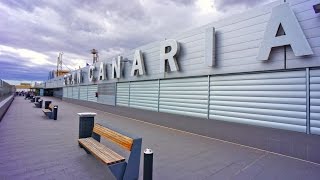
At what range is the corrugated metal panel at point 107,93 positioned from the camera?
53.0 ft

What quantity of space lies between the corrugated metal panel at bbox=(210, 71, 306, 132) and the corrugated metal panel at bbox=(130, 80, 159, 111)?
4007mm

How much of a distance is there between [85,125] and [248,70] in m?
5.11

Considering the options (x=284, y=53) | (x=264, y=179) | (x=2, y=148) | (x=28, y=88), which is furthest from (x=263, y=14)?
(x=28, y=88)

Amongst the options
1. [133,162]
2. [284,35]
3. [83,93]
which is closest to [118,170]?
[133,162]

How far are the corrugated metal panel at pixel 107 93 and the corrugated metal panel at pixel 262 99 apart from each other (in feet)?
32.5

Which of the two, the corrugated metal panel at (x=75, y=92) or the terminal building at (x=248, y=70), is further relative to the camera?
the corrugated metal panel at (x=75, y=92)

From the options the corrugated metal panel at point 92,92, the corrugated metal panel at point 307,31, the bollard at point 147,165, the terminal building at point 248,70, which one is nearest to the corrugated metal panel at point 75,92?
the corrugated metal panel at point 92,92

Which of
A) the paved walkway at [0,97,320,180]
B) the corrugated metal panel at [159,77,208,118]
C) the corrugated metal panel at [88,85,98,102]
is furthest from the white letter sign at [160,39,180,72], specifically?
the corrugated metal panel at [88,85,98,102]

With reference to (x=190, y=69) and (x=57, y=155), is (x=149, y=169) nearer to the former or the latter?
(x=57, y=155)

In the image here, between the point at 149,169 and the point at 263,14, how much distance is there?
18.8 feet

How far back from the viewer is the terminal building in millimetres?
5289

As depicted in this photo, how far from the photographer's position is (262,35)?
6.24 m

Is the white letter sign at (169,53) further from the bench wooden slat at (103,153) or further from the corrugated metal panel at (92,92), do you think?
the corrugated metal panel at (92,92)

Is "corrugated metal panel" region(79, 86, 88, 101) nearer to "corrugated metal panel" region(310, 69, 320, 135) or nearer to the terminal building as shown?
the terminal building
